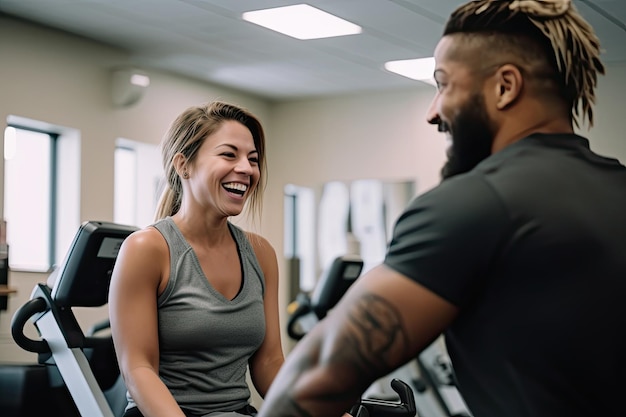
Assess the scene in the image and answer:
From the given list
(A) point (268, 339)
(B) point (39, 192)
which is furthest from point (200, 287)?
(B) point (39, 192)

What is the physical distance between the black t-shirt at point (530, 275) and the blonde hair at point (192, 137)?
4.33 feet

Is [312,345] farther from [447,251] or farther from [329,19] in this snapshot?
[329,19]

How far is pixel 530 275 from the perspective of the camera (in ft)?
3.20

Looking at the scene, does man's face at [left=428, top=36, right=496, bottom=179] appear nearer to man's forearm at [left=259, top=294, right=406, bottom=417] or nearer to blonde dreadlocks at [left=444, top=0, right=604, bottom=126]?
blonde dreadlocks at [left=444, top=0, right=604, bottom=126]

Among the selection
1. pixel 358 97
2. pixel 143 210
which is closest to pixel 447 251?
pixel 143 210

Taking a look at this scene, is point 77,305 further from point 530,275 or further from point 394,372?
point 530,275

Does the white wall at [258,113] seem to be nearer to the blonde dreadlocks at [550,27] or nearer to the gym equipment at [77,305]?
the gym equipment at [77,305]

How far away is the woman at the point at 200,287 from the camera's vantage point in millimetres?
2037

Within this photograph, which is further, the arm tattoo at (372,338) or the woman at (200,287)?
the woman at (200,287)

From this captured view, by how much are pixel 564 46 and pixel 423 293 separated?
32 centimetres

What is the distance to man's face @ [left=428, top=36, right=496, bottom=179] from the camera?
1.06m

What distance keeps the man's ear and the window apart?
15.5ft

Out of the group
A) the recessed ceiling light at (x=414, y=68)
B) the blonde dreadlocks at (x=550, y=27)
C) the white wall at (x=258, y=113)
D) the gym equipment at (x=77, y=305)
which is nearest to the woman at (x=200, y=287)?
the gym equipment at (x=77, y=305)

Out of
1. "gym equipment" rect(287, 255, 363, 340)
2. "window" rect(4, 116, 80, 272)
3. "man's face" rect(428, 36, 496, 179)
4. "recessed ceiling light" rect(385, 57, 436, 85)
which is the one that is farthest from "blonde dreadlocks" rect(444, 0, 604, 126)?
"recessed ceiling light" rect(385, 57, 436, 85)
